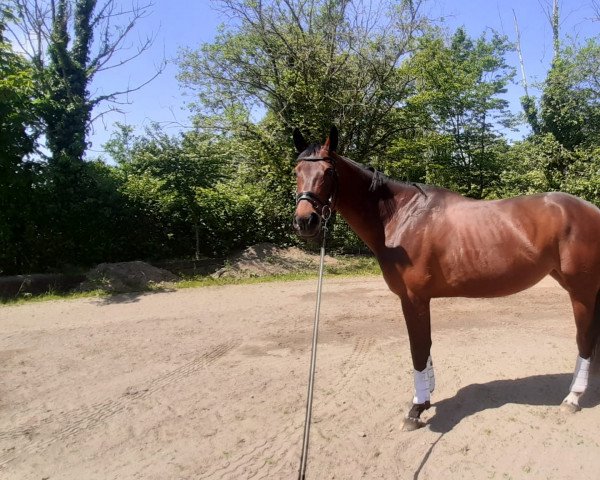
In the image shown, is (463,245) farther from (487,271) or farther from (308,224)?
(308,224)

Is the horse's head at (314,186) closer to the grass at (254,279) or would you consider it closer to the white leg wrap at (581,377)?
the white leg wrap at (581,377)

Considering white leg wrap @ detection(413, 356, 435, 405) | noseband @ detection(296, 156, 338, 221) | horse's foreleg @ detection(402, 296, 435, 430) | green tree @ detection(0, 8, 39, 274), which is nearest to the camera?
noseband @ detection(296, 156, 338, 221)

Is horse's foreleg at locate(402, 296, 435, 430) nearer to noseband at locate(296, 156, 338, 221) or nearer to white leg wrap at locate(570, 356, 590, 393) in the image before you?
noseband at locate(296, 156, 338, 221)

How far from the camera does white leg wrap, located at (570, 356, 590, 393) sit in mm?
3789

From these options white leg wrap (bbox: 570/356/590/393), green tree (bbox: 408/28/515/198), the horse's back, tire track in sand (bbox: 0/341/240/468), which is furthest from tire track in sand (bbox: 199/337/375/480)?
green tree (bbox: 408/28/515/198)

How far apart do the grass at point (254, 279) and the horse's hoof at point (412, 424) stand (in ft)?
26.7

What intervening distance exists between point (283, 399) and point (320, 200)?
2.15 m

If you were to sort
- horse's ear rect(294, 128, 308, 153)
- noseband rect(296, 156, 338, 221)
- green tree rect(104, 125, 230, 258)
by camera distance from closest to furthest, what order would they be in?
noseband rect(296, 156, 338, 221)
horse's ear rect(294, 128, 308, 153)
green tree rect(104, 125, 230, 258)

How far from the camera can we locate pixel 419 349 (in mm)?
3676

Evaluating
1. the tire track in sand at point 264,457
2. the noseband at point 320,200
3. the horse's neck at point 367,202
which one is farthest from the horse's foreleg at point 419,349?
the noseband at point 320,200

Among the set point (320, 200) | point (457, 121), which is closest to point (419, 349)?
point (320, 200)

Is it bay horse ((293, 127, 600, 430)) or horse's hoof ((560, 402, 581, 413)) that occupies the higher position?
bay horse ((293, 127, 600, 430))

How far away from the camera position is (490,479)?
9.92ft

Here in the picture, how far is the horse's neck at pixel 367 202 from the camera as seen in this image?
3.65 metres
